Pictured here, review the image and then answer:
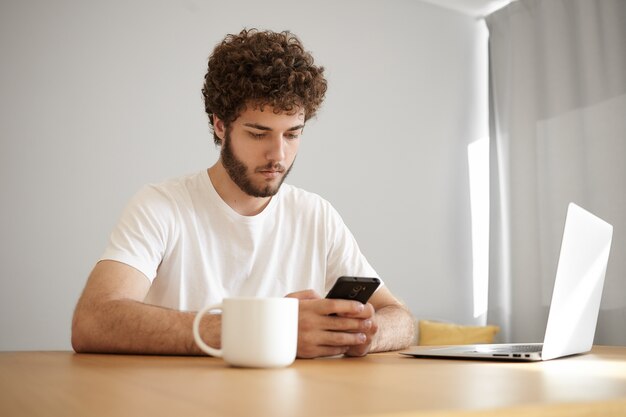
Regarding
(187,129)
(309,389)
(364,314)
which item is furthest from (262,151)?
(187,129)

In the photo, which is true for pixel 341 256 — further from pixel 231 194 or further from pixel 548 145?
pixel 548 145

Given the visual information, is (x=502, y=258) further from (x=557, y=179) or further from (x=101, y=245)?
(x=101, y=245)

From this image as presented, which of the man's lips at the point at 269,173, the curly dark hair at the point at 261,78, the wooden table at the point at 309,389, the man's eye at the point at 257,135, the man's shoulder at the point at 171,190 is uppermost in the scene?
the curly dark hair at the point at 261,78

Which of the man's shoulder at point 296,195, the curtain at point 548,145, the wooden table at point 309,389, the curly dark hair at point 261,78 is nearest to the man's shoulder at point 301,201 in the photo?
the man's shoulder at point 296,195

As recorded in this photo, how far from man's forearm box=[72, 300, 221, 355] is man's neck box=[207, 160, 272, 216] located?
0.54 metres

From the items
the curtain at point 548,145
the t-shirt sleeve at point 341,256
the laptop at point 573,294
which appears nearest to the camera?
the laptop at point 573,294

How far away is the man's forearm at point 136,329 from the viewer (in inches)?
41.2

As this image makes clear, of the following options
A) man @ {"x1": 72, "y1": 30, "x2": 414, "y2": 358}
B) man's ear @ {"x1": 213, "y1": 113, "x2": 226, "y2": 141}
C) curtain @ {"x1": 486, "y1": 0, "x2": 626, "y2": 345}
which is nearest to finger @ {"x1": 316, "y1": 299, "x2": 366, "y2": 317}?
man @ {"x1": 72, "y1": 30, "x2": 414, "y2": 358}

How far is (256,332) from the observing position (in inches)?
32.3

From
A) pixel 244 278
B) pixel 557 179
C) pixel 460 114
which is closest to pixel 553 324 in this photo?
pixel 244 278

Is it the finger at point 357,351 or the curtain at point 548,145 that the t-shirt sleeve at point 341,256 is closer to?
the finger at point 357,351

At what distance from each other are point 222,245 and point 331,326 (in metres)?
0.66

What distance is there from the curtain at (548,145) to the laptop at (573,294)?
86.1 inches

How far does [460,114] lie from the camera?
4.11 m
